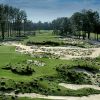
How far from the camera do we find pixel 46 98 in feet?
129

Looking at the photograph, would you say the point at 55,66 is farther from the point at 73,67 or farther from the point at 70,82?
the point at 70,82

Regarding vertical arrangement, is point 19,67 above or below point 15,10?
below

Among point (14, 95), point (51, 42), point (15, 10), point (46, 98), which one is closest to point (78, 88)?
point (46, 98)

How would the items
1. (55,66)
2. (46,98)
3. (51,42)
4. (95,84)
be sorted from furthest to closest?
(51,42) → (55,66) → (95,84) → (46,98)

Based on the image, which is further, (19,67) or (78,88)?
(19,67)

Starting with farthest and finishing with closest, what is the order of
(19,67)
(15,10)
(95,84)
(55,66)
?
(15,10)
(55,66)
(19,67)
(95,84)

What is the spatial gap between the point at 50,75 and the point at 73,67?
7.78m

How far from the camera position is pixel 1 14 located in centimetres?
14938

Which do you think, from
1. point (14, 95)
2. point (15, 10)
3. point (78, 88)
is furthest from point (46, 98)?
point (15, 10)

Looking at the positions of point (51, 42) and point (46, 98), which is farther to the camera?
point (51, 42)

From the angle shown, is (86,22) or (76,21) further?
(76,21)

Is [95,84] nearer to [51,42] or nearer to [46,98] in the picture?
[46,98]

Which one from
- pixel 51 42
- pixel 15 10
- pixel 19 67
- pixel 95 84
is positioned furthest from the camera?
pixel 15 10

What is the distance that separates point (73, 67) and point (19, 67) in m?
9.33
